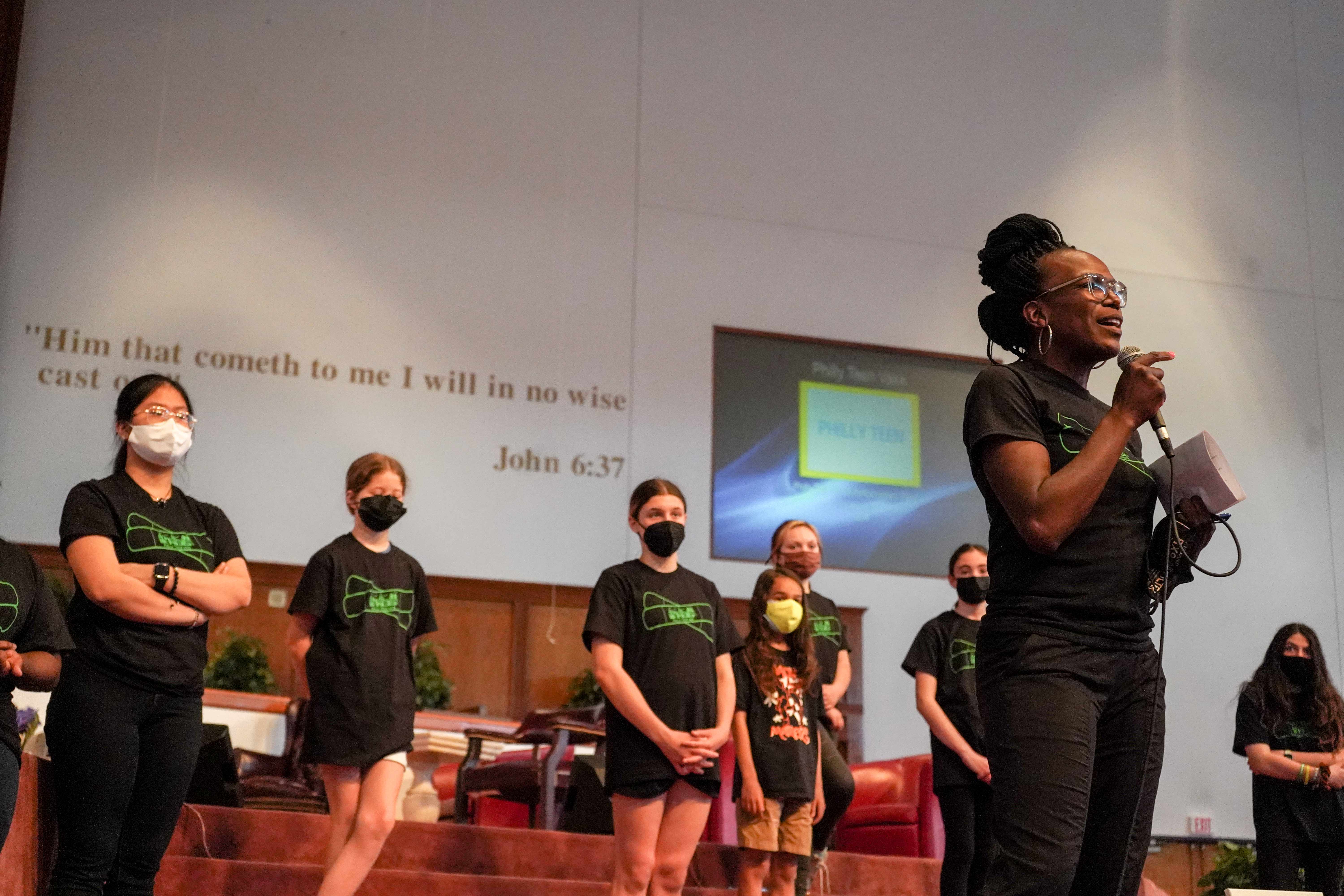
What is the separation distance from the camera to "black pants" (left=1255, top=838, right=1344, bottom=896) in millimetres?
4641

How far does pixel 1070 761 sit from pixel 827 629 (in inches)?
129

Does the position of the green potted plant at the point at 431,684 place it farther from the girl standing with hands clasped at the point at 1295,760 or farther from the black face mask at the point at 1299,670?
the black face mask at the point at 1299,670

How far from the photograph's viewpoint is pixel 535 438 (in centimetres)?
885

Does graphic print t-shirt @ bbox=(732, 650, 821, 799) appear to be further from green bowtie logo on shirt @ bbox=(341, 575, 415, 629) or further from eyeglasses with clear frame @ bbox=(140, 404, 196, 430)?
eyeglasses with clear frame @ bbox=(140, 404, 196, 430)

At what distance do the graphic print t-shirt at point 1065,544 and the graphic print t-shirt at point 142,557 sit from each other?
192 centimetres

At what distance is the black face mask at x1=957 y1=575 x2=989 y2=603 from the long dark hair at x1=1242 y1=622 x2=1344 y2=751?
3.50ft

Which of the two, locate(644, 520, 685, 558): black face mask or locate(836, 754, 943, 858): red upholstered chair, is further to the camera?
locate(836, 754, 943, 858): red upholstered chair

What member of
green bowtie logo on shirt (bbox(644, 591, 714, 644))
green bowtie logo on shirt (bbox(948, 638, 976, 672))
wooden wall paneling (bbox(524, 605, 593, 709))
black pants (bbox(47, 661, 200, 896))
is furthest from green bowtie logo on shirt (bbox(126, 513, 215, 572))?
wooden wall paneling (bbox(524, 605, 593, 709))

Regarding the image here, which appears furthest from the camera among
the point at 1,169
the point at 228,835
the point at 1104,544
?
the point at 1,169

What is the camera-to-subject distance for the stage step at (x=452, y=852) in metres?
4.51

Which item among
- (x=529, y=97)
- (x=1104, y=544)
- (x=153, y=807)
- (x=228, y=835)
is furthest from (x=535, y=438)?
(x=1104, y=544)

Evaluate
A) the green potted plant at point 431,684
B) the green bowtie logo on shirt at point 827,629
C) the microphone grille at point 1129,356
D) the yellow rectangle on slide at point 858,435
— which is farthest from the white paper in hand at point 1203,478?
the yellow rectangle on slide at point 858,435

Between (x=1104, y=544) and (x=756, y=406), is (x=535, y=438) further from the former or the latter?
(x=1104, y=544)

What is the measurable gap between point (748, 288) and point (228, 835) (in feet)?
18.8
